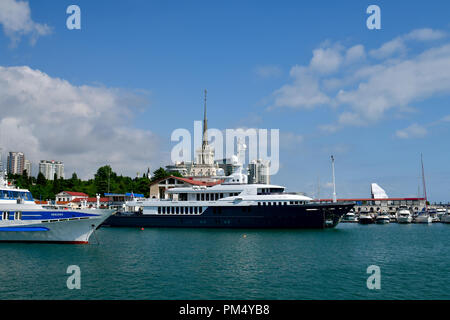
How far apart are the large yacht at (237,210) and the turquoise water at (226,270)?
10622 mm

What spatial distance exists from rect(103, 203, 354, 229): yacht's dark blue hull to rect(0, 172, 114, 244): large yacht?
1775 centimetres

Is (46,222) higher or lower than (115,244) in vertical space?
higher

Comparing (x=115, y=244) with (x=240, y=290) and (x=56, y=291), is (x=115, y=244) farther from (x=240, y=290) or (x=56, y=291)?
(x=240, y=290)

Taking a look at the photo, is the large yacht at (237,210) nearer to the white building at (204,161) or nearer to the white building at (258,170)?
the white building at (204,161)

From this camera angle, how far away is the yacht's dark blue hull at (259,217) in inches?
1649

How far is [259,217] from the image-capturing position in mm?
43312

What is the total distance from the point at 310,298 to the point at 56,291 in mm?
11481

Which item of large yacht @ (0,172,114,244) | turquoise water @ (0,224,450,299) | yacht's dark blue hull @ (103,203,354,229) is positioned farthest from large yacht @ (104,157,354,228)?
large yacht @ (0,172,114,244)

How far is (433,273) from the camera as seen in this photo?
20000 millimetres

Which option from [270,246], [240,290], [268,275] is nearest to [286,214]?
[270,246]

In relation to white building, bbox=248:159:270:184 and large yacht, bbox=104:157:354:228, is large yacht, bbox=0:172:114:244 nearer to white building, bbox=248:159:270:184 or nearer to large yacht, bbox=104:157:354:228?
large yacht, bbox=104:157:354:228

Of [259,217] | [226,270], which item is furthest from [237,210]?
[226,270]

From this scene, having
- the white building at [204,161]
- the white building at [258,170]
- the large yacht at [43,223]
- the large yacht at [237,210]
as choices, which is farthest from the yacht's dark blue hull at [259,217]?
the white building at [258,170]
